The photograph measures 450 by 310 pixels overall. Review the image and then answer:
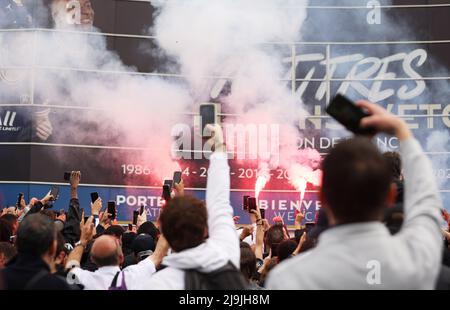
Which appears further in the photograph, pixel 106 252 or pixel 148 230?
pixel 148 230

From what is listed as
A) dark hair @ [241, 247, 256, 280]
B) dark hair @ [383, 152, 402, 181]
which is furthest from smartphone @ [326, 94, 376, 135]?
dark hair @ [241, 247, 256, 280]

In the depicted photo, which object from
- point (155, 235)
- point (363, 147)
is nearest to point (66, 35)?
point (155, 235)

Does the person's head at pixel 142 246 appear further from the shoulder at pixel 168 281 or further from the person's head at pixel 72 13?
the person's head at pixel 72 13

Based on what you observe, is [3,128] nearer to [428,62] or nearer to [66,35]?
[66,35]

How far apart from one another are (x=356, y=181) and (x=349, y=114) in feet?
1.10

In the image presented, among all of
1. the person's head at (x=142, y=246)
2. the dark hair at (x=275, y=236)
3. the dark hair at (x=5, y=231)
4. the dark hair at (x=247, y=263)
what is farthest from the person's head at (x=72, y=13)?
the dark hair at (x=247, y=263)

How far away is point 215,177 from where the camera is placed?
3.03m

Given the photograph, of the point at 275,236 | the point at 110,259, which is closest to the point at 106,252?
the point at 110,259

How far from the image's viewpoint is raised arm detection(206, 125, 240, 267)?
2896mm

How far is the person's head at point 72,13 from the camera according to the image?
640 inches

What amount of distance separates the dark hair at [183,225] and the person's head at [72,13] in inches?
552

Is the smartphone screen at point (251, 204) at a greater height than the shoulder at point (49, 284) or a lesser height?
greater

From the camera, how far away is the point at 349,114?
219 centimetres

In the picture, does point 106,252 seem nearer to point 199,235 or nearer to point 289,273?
point 199,235
